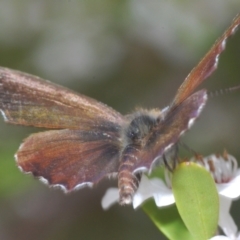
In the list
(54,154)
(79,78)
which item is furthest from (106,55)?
(54,154)

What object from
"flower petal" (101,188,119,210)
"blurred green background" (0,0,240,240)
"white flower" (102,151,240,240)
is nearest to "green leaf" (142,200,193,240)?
"white flower" (102,151,240,240)

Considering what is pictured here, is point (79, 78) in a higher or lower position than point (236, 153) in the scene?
higher

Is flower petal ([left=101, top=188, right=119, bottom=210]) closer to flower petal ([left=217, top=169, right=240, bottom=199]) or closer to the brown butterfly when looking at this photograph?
the brown butterfly

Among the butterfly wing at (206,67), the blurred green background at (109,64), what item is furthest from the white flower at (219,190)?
the blurred green background at (109,64)

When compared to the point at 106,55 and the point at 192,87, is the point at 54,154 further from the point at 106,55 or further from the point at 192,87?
the point at 106,55

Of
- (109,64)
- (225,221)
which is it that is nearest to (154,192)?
(225,221)

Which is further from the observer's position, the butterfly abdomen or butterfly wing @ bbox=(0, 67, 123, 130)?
butterfly wing @ bbox=(0, 67, 123, 130)

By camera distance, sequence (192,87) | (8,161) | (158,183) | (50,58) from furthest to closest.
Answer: (50,58)
(8,161)
(158,183)
(192,87)
